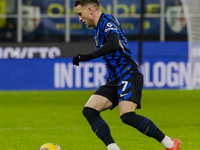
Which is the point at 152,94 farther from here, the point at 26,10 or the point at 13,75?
the point at 26,10

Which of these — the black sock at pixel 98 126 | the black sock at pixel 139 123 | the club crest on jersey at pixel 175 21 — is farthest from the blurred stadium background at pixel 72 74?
the black sock at pixel 139 123

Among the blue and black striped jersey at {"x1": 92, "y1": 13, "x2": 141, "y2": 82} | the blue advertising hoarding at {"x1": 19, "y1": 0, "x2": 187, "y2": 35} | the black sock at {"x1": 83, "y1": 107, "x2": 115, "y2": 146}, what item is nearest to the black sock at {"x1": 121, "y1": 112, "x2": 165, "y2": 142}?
the black sock at {"x1": 83, "y1": 107, "x2": 115, "y2": 146}

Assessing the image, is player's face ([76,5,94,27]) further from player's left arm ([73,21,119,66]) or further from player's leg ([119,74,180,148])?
player's leg ([119,74,180,148])

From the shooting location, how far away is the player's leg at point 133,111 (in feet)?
19.6

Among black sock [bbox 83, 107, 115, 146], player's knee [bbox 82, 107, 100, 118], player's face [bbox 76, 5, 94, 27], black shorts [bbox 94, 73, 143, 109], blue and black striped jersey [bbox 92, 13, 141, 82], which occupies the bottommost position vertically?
black sock [bbox 83, 107, 115, 146]

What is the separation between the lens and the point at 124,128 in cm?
977

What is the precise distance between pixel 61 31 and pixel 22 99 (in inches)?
292

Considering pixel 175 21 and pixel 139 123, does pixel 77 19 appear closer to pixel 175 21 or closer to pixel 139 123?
pixel 175 21

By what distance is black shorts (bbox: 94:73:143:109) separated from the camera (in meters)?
6.02

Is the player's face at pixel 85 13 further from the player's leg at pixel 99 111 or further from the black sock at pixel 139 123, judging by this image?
the black sock at pixel 139 123

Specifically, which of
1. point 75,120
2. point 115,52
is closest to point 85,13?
point 115,52

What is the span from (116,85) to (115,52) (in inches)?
14.3

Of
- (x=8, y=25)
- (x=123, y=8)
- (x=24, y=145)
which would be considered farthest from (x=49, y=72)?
(x=24, y=145)

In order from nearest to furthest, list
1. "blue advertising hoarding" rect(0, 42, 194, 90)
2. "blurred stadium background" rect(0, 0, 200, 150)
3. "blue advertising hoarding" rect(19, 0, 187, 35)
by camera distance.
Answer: "blurred stadium background" rect(0, 0, 200, 150)
"blue advertising hoarding" rect(0, 42, 194, 90)
"blue advertising hoarding" rect(19, 0, 187, 35)
